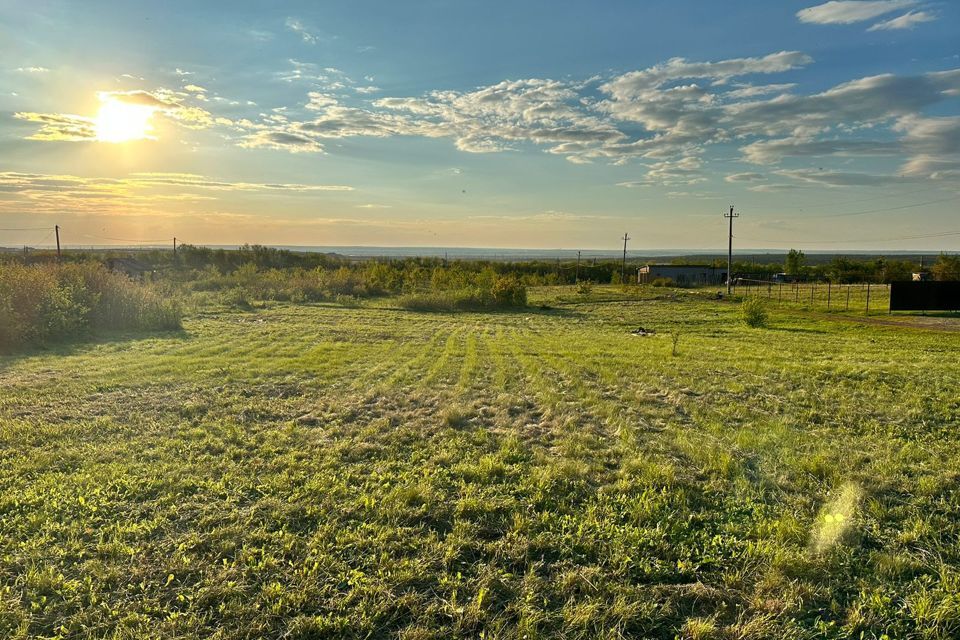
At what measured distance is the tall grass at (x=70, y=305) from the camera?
1263 cm

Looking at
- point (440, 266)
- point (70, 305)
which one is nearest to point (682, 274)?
point (440, 266)

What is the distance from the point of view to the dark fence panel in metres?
26.6

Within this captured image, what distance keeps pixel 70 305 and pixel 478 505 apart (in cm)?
1499

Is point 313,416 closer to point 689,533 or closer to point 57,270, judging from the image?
point 689,533

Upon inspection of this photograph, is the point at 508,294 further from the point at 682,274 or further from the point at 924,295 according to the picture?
the point at 682,274

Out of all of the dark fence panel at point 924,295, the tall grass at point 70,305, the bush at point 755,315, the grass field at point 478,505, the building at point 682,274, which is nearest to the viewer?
the grass field at point 478,505

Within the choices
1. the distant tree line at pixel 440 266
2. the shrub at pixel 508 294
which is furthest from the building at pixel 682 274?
the shrub at pixel 508 294

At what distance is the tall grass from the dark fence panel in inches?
1267

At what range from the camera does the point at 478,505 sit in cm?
431

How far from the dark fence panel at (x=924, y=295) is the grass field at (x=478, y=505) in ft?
70.3

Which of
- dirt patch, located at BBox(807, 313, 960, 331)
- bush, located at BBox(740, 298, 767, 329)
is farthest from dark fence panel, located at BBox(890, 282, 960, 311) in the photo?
bush, located at BBox(740, 298, 767, 329)

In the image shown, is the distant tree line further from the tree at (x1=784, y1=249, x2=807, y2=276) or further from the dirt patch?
the dirt patch

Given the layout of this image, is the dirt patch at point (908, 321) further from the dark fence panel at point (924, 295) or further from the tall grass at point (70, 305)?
the tall grass at point (70, 305)

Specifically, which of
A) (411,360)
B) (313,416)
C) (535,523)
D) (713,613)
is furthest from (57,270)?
(713,613)
